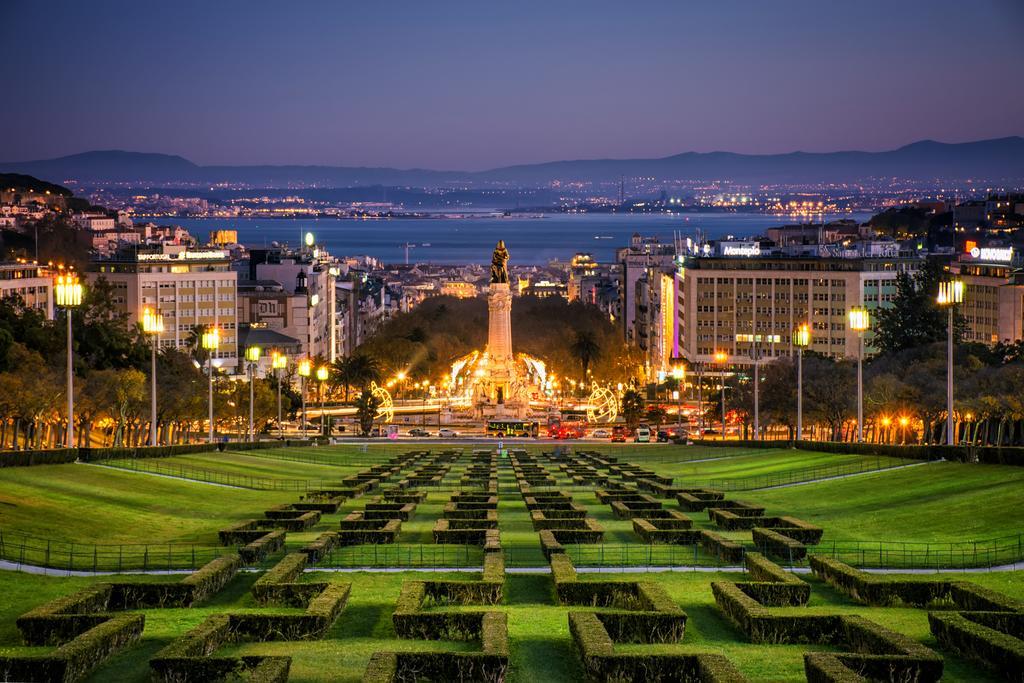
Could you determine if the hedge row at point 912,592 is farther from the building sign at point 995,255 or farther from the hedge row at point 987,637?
the building sign at point 995,255

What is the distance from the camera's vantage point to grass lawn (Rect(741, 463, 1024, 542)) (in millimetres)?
42750

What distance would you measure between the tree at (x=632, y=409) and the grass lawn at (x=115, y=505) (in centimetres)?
8299

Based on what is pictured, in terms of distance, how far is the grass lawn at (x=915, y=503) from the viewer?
1683 inches

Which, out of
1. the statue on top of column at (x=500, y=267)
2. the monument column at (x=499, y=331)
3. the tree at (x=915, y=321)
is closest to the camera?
the tree at (x=915, y=321)

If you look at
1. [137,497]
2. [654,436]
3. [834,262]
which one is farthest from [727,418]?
[137,497]

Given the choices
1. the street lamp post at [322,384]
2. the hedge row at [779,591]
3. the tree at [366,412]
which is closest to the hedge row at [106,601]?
the hedge row at [779,591]

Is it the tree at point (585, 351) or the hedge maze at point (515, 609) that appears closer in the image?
the hedge maze at point (515, 609)

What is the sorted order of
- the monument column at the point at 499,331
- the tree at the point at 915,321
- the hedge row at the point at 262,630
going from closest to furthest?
the hedge row at the point at 262,630 → the tree at the point at 915,321 → the monument column at the point at 499,331

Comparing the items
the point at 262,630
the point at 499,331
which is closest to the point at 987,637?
the point at 262,630

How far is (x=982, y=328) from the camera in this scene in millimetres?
170750

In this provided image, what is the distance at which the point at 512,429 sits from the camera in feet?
433

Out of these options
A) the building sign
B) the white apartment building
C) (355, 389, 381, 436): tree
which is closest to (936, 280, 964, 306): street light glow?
(355, 389, 381, 436): tree

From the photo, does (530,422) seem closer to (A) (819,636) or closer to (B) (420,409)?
(B) (420,409)

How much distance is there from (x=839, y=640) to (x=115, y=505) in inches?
1048
